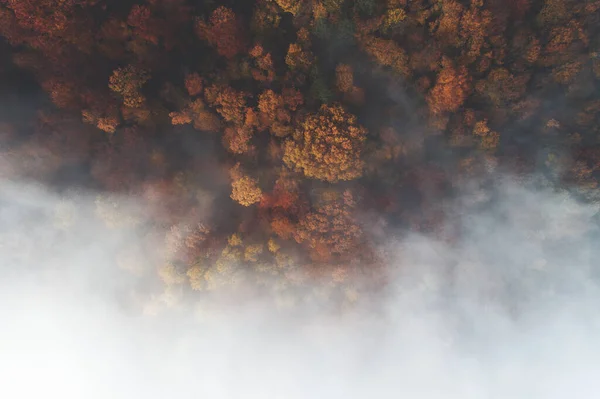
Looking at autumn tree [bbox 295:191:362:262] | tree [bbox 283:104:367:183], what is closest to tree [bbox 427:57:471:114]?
tree [bbox 283:104:367:183]

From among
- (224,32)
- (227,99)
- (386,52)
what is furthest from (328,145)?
(224,32)

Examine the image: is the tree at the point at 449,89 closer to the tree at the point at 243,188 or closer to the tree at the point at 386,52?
the tree at the point at 386,52

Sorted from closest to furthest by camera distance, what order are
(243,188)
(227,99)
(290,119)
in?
(227,99)
(290,119)
(243,188)

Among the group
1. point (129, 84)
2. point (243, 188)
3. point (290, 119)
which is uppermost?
point (290, 119)

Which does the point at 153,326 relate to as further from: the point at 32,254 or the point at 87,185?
the point at 87,185

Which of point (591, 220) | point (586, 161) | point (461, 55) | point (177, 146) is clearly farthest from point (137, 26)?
point (591, 220)

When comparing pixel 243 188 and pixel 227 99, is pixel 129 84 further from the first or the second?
pixel 243 188

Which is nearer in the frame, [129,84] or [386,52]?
[129,84]
